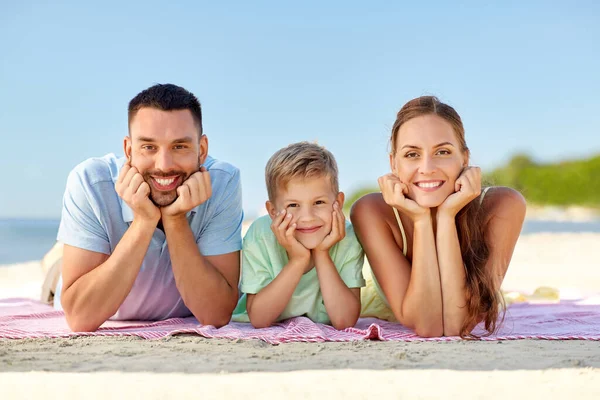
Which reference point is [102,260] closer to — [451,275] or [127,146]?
[127,146]

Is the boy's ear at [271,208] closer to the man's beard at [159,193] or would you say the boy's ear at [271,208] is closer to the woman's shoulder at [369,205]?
the woman's shoulder at [369,205]

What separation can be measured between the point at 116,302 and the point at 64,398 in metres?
1.33

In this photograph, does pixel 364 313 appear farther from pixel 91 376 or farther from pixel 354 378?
pixel 91 376

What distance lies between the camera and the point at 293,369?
2.73 meters

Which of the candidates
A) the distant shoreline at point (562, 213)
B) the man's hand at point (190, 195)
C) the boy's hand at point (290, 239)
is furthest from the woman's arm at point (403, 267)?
the distant shoreline at point (562, 213)

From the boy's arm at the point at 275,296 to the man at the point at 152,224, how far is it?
17cm

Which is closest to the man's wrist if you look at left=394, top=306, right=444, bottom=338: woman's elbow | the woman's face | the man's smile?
the man's smile

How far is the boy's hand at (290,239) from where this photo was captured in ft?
12.8

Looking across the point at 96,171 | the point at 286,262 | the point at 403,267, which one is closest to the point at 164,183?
the point at 96,171

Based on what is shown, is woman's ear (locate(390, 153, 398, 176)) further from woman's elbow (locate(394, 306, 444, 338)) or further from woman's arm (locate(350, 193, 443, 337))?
woman's elbow (locate(394, 306, 444, 338))

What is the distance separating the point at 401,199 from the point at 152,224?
4.75 feet

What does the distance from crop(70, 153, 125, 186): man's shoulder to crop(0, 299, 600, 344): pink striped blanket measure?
36.9 inches

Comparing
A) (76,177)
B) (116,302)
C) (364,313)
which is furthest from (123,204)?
(364,313)

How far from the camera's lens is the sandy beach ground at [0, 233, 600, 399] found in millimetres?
2498
